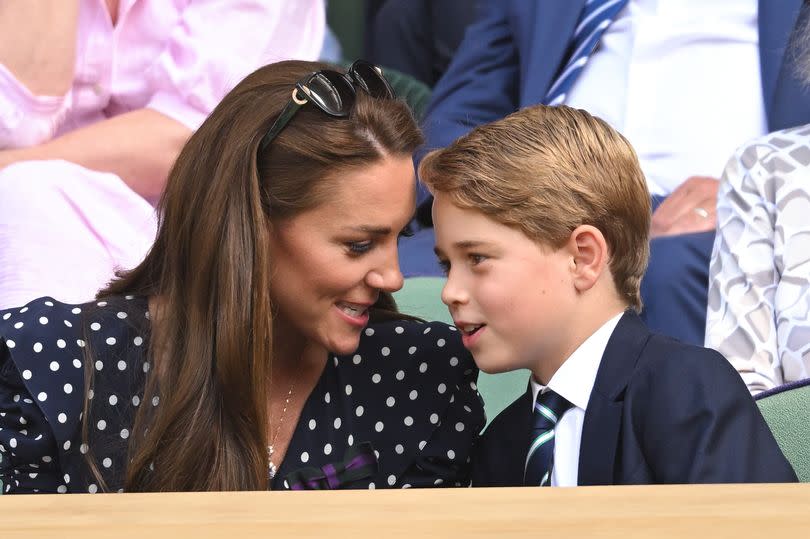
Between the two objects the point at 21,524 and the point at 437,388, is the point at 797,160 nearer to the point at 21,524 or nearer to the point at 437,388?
the point at 437,388

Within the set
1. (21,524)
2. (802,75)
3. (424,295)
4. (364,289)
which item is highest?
(21,524)

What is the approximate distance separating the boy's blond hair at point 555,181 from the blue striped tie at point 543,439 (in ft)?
0.55

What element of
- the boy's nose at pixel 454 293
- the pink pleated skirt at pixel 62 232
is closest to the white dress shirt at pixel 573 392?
the boy's nose at pixel 454 293

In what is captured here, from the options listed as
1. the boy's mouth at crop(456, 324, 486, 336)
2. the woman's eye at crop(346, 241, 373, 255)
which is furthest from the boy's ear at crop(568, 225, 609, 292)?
the woman's eye at crop(346, 241, 373, 255)

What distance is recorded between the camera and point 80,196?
5.74ft

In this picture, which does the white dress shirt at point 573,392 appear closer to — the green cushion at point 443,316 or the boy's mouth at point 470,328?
the boy's mouth at point 470,328

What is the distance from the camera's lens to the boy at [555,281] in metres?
1.18

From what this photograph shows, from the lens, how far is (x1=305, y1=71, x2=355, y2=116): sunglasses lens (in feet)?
4.40

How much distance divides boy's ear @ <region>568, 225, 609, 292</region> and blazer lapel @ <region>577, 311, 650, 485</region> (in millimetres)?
94

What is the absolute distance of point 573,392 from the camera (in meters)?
1.23

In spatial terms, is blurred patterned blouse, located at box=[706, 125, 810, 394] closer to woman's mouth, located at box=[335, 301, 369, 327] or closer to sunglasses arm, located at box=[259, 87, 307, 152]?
woman's mouth, located at box=[335, 301, 369, 327]

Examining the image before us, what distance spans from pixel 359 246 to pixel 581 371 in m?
0.30

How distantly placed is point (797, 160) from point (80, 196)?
109 cm

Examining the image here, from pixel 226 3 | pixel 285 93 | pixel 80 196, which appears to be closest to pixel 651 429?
pixel 285 93
